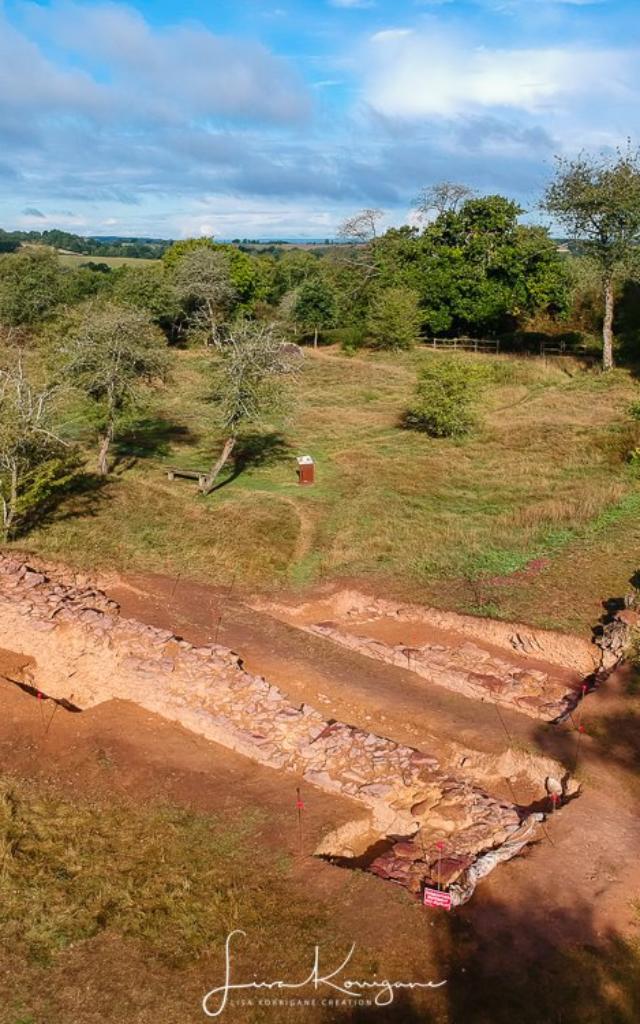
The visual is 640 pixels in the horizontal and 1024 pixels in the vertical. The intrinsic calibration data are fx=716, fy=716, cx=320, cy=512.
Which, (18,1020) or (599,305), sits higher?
(599,305)

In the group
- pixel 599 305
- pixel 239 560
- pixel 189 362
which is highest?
pixel 599 305

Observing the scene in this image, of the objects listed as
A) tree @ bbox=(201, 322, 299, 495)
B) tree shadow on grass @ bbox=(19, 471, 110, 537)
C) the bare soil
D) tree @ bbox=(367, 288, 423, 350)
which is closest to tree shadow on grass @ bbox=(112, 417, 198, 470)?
tree shadow on grass @ bbox=(19, 471, 110, 537)

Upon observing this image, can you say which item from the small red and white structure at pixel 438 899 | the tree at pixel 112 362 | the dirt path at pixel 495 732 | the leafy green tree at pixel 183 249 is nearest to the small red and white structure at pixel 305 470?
the tree at pixel 112 362

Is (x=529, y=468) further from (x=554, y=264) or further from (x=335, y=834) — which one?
(x=554, y=264)

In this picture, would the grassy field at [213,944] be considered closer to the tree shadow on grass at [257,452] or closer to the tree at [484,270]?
the tree shadow on grass at [257,452]

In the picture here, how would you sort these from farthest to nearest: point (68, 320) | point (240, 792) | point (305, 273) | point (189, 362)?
point (305, 273) < point (189, 362) < point (68, 320) < point (240, 792)

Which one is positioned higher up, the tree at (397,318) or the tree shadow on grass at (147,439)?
the tree at (397,318)

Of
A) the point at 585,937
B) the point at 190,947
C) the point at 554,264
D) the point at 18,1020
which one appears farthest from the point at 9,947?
the point at 554,264
